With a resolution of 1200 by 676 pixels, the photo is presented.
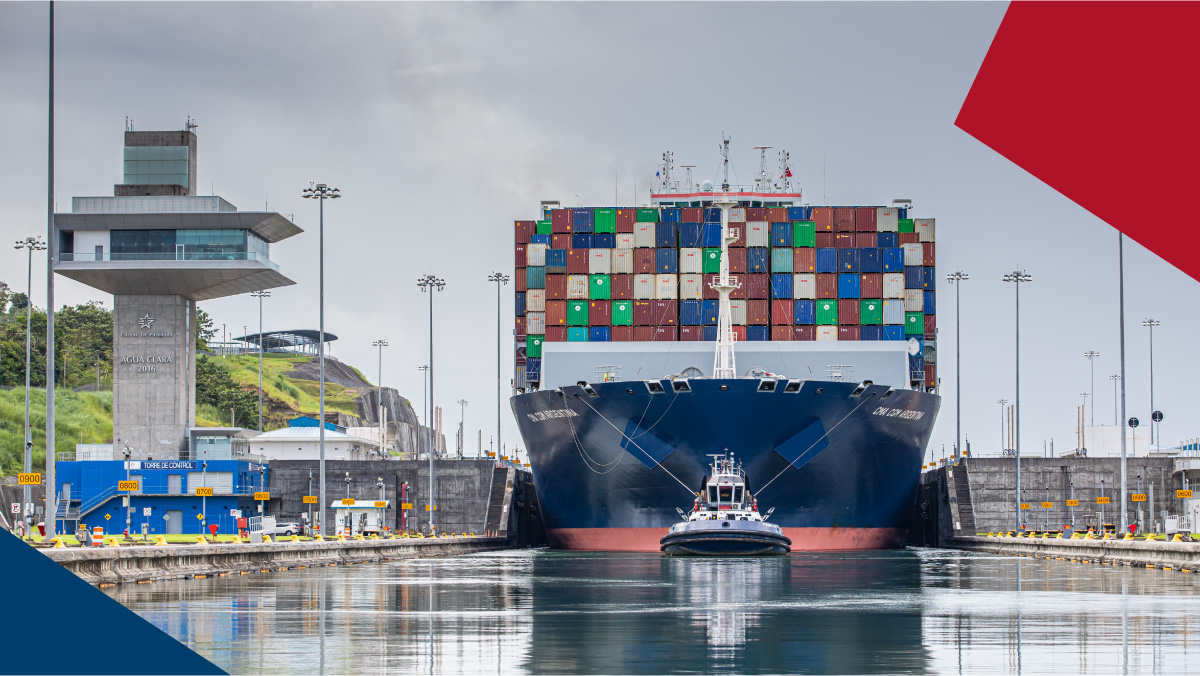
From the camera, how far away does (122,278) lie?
77.7 meters

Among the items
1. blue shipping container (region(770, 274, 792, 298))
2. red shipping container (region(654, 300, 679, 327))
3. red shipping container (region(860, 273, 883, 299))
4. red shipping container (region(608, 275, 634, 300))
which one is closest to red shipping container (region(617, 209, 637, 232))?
red shipping container (region(608, 275, 634, 300))

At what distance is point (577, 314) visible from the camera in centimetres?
6512

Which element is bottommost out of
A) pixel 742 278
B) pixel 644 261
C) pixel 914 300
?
pixel 914 300

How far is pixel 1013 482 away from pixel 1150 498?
24.2ft

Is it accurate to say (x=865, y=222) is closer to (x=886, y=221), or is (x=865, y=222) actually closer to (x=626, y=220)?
(x=886, y=221)

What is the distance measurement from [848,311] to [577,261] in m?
12.5

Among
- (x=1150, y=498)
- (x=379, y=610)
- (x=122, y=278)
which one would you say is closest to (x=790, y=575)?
(x=379, y=610)

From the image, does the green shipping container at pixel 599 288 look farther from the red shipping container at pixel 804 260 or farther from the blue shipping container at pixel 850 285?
the blue shipping container at pixel 850 285

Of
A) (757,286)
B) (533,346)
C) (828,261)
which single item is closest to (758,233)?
(757,286)

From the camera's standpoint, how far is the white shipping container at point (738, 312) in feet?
211

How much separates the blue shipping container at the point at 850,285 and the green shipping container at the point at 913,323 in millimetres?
2914

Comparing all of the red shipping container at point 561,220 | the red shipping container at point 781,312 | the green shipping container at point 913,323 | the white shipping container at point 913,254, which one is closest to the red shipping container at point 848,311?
the red shipping container at point 781,312

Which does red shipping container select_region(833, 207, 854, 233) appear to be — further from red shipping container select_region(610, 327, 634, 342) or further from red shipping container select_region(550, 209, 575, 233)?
red shipping container select_region(550, 209, 575, 233)

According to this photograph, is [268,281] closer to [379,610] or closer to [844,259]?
[844,259]
